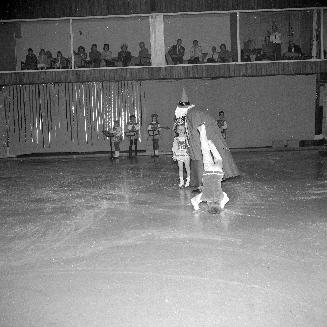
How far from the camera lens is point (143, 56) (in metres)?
17.3

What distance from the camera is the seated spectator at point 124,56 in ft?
56.5

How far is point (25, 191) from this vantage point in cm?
1025

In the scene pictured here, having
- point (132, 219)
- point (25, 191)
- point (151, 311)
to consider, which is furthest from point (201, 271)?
point (25, 191)

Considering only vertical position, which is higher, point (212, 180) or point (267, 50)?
point (267, 50)

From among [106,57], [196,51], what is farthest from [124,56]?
[196,51]

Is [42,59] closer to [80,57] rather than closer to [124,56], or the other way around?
[80,57]

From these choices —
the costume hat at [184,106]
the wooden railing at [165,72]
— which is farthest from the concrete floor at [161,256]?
the wooden railing at [165,72]

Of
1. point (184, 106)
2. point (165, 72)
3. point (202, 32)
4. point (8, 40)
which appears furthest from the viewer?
point (202, 32)

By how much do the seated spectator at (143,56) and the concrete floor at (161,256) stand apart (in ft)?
25.5

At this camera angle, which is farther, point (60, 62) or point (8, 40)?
point (8, 40)

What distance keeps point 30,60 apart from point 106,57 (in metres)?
2.76

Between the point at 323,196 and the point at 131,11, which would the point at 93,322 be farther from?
the point at 131,11

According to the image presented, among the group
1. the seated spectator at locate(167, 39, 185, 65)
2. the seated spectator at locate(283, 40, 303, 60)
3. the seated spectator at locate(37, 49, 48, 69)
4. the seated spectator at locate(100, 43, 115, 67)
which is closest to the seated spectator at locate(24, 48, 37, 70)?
the seated spectator at locate(37, 49, 48, 69)

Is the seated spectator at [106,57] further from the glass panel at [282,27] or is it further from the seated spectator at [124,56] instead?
the glass panel at [282,27]
